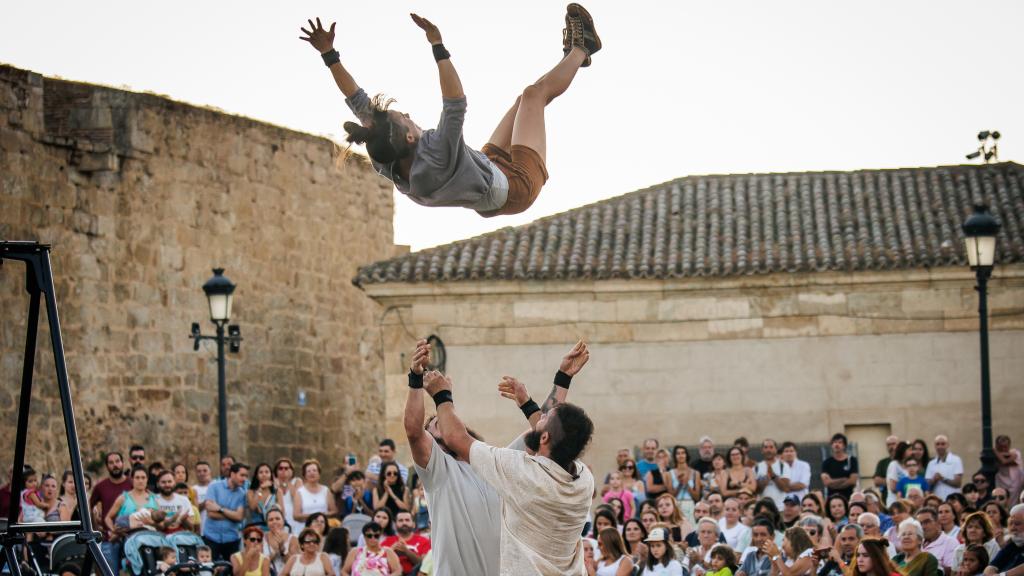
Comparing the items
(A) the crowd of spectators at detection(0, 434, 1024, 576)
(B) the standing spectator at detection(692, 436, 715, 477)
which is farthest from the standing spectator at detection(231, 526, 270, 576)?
(B) the standing spectator at detection(692, 436, 715, 477)

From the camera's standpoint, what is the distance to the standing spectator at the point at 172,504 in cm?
1404

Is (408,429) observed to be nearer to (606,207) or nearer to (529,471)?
(529,471)

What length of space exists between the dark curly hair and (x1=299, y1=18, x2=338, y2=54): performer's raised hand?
0.27 m

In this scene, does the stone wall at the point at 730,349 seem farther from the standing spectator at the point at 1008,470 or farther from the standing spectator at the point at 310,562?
the standing spectator at the point at 310,562

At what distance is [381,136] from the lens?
6.81 m

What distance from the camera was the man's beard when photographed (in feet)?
22.5

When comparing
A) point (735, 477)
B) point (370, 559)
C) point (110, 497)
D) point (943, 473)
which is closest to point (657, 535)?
point (370, 559)

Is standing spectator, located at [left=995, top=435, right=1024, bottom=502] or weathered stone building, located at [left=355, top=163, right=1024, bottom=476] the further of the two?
weathered stone building, located at [left=355, top=163, right=1024, bottom=476]

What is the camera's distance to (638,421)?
2314 cm

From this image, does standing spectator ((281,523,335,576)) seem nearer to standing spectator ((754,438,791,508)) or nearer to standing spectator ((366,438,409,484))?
standing spectator ((366,438,409,484))

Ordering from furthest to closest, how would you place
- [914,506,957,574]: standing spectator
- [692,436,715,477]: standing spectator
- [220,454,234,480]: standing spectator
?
[692,436,715,477]: standing spectator, [220,454,234,480]: standing spectator, [914,506,957,574]: standing spectator

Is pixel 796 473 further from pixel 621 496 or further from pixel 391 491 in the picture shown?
pixel 391 491

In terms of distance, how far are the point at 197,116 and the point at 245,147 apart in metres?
1.25

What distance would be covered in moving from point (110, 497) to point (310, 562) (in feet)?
7.77
